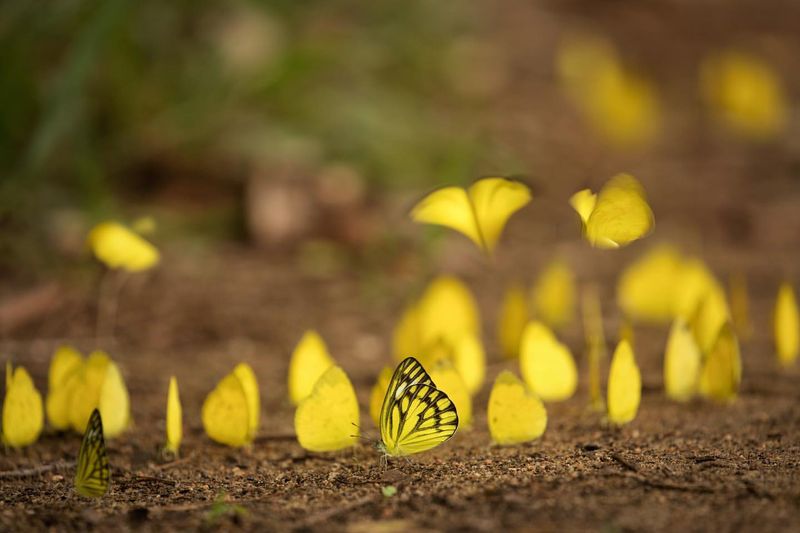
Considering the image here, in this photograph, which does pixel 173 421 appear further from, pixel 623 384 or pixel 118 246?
pixel 623 384

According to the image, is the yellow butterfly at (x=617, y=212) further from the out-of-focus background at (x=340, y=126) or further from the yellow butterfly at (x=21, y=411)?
the yellow butterfly at (x=21, y=411)

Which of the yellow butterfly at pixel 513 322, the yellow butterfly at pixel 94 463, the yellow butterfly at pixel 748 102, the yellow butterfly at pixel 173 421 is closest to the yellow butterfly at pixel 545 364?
the yellow butterfly at pixel 513 322

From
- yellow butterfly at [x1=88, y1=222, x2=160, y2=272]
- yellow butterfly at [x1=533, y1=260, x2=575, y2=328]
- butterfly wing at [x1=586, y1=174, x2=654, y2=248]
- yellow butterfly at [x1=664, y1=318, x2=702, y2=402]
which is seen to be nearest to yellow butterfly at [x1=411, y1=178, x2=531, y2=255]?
butterfly wing at [x1=586, y1=174, x2=654, y2=248]

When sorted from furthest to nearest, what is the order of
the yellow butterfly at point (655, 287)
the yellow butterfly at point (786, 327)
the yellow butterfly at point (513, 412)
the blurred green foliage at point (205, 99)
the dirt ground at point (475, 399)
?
1. the blurred green foliage at point (205, 99)
2. the yellow butterfly at point (655, 287)
3. the yellow butterfly at point (786, 327)
4. the yellow butterfly at point (513, 412)
5. the dirt ground at point (475, 399)

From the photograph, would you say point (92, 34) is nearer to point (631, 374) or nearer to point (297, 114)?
point (297, 114)

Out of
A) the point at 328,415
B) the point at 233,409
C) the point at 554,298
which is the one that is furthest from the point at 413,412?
the point at 554,298

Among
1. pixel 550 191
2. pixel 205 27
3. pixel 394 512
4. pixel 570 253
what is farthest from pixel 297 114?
pixel 394 512
